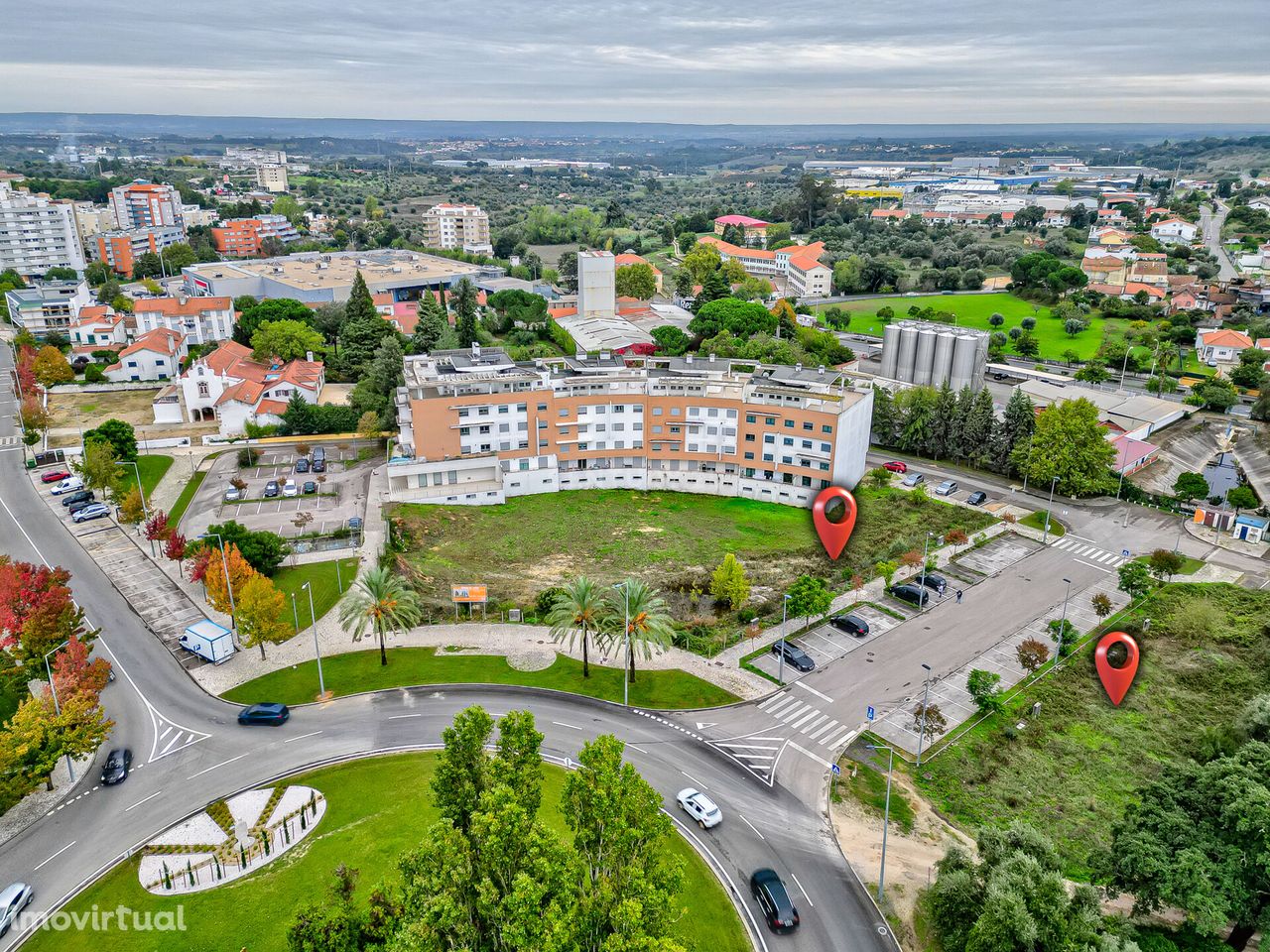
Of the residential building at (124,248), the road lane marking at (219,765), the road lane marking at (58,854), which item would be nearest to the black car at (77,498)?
the road lane marking at (219,765)

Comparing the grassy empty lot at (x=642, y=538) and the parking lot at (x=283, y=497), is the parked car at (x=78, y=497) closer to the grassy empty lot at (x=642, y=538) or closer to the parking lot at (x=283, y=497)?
the parking lot at (x=283, y=497)

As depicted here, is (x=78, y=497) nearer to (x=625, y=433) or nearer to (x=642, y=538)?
(x=625, y=433)

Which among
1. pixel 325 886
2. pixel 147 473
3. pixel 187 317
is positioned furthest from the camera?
→ pixel 187 317

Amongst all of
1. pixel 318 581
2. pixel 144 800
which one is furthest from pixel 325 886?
→ pixel 318 581

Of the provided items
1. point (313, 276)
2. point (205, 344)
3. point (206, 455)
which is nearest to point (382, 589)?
point (206, 455)

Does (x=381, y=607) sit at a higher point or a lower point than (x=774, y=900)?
higher

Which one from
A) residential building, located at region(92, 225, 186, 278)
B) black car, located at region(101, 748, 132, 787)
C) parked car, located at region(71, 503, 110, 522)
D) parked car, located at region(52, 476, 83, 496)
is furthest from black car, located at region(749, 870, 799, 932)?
residential building, located at region(92, 225, 186, 278)
